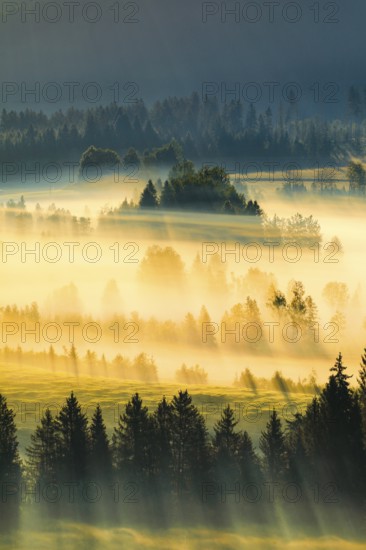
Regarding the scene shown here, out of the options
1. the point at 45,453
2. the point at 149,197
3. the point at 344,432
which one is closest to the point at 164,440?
the point at 45,453

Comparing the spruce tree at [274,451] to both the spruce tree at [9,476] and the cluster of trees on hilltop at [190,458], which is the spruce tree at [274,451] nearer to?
the cluster of trees on hilltop at [190,458]

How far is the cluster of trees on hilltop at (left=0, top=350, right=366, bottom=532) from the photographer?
226 ft

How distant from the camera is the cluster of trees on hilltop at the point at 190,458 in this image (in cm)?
6888

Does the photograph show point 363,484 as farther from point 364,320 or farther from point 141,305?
point 141,305

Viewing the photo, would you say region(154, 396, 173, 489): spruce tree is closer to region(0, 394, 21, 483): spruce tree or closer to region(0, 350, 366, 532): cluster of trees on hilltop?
region(0, 350, 366, 532): cluster of trees on hilltop

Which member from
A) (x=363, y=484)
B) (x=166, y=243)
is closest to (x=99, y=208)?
(x=166, y=243)

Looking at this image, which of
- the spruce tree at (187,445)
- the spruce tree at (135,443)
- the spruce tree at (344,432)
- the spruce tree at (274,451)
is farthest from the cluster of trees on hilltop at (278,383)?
the spruce tree at (135,443)

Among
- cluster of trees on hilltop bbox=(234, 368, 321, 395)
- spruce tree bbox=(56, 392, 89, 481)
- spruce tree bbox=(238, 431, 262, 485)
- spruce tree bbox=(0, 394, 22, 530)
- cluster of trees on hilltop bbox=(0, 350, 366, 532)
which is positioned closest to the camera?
spruce tree bbox=(0, 394, 22, 530)

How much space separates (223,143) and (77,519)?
121197mm

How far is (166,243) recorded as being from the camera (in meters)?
130

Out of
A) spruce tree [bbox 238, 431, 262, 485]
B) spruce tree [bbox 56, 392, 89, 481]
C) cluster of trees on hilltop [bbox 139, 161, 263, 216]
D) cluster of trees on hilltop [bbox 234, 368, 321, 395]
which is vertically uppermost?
cluster of trees on hilltop [bbox 139, 161, 263, 216]

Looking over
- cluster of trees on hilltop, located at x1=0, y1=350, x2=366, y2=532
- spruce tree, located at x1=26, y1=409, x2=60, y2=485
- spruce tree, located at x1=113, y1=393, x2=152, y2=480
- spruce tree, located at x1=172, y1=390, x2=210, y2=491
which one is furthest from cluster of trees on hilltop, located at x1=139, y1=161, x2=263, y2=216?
spruce tree, located at x1=26, y1=409, x2=60, y2=485

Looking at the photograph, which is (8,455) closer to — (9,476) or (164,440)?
(9,476)

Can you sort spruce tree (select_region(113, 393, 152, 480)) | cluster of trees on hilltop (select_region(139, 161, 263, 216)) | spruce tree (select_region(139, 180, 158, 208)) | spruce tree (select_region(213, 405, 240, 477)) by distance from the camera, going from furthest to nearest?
spruce tree (select_region(139, 180, 158, 208)), cluster of trees on hilltop (select_region(139, 161, 263, 216)), spruce tree (select_region(213, 405, 240, 477)), spruce tree (select_region(113, 393, 152, 480))
